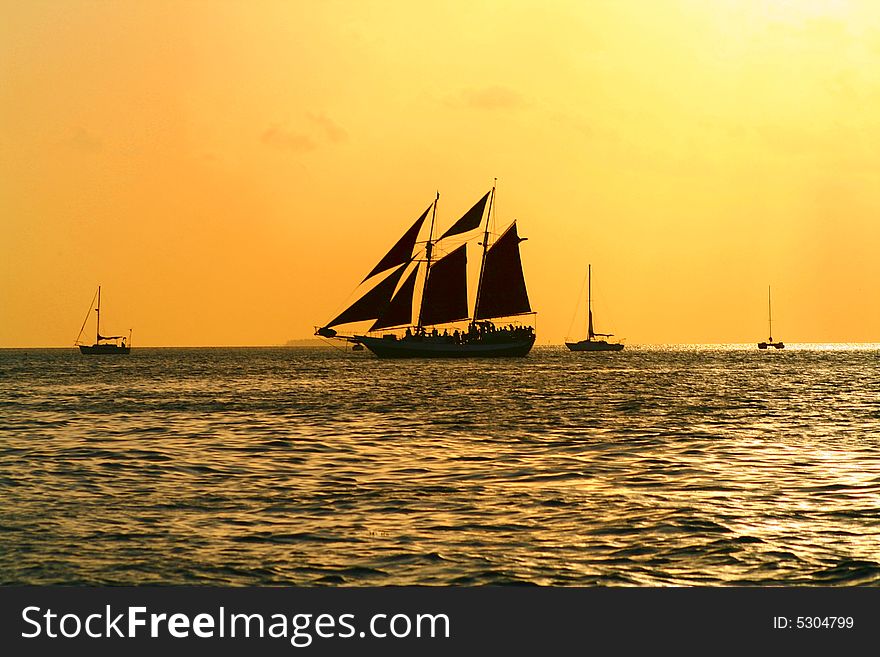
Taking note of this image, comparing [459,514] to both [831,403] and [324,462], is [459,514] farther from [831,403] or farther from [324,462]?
[831,403]

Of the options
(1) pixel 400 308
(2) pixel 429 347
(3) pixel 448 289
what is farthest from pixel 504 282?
(2) pixel 429 347

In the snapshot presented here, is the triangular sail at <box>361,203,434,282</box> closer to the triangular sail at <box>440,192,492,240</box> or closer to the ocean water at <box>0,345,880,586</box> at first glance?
the triangular sail at <box>440,192,492,240</box>

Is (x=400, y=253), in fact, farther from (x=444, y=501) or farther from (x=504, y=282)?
(x=444, y=501)

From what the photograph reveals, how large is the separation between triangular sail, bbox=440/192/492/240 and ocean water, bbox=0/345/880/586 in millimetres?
91272

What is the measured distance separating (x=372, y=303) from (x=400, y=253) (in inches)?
253

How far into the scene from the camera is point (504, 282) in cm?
12075

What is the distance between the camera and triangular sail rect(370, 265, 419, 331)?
12050 cm

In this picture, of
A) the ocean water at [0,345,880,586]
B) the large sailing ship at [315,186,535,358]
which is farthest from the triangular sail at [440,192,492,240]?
the ocean water at [0,345,880,586]

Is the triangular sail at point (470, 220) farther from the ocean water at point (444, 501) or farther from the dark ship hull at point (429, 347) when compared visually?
the ocean water at point (444, 501)

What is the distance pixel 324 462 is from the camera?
2473 centimetres

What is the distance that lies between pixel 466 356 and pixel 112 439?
107429 millimetres

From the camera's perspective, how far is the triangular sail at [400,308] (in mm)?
120500

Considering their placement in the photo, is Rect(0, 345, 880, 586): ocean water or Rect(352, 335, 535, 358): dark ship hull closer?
Rect(0, 345, 880, 586): ocean water

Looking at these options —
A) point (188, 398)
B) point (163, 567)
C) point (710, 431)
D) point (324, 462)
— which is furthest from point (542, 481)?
point (188, 398)
